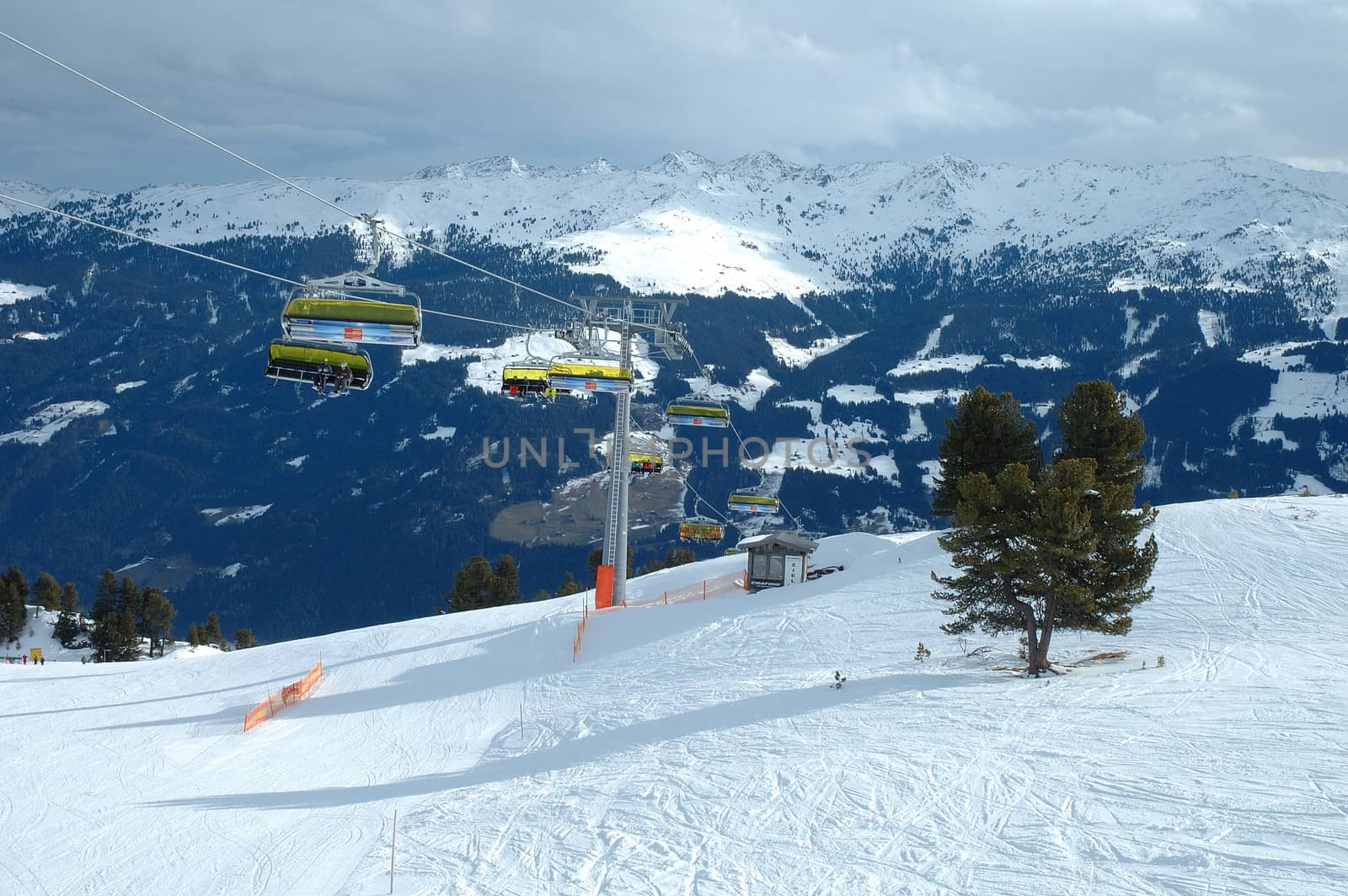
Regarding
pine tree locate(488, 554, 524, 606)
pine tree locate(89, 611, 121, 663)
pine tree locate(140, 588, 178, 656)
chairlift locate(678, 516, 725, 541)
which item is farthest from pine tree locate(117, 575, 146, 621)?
chairlift locate(678, 516, 725, 541)

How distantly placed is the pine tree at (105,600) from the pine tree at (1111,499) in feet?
196

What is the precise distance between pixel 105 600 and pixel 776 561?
4913cm

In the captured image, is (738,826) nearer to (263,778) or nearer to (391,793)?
(391,793)

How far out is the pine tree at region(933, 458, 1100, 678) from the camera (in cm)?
2234

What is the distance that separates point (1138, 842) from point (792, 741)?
25.0ft

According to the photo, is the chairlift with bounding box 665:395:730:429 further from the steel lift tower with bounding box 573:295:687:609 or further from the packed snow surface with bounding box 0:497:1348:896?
the packed snow surface with bounding box 0:497:1348:896

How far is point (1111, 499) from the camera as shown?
77.2 ft

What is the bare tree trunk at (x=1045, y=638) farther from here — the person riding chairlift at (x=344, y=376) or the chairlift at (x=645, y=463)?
the chairlift at (x=645, y=463)

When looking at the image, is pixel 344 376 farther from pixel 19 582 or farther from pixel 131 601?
pixel 19 582

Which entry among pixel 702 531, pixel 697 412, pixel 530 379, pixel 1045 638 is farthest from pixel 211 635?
pixel 1045 638

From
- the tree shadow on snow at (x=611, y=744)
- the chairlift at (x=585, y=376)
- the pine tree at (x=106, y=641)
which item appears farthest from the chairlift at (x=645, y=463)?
the pine tree at (x=106, y=641)

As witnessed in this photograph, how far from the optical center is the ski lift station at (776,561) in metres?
40.3

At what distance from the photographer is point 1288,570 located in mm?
32594

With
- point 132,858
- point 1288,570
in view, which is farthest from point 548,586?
point 132,858
